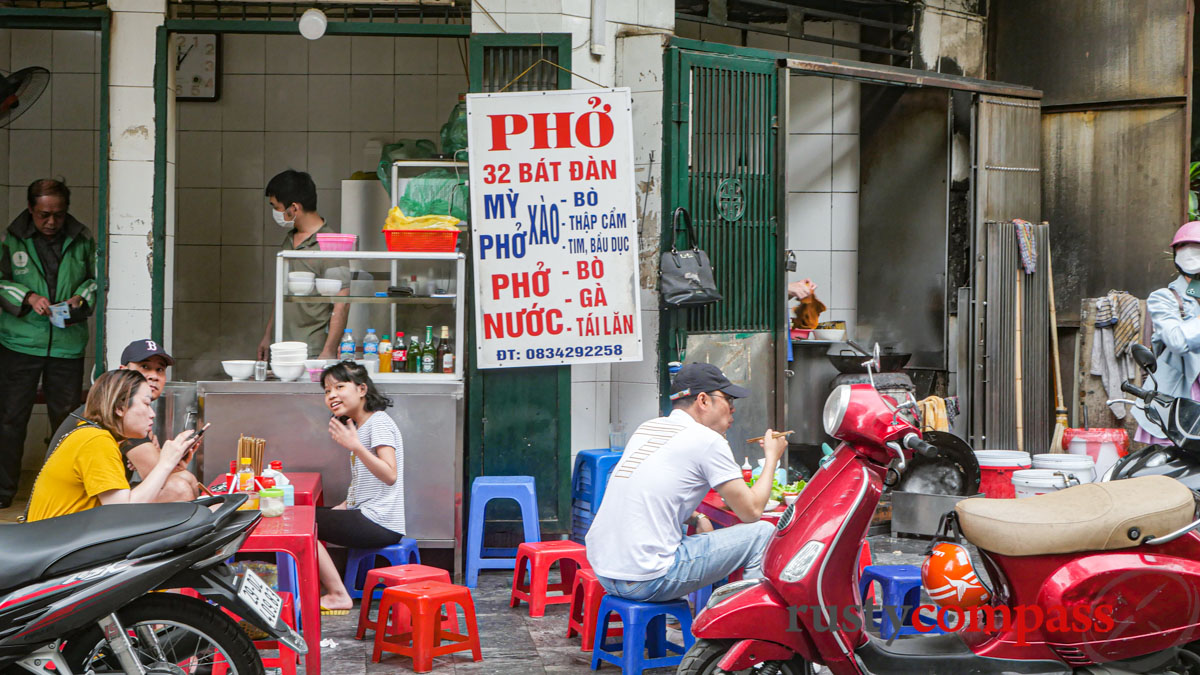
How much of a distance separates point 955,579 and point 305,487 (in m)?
3.26

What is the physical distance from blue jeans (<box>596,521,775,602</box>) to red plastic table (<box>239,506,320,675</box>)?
1.13 m

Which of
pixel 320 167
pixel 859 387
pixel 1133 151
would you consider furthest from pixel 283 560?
pixel 1133 151

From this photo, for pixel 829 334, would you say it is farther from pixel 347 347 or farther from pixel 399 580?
pixel 399 580

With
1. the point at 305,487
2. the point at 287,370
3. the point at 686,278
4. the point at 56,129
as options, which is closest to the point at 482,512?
the point at 305,487

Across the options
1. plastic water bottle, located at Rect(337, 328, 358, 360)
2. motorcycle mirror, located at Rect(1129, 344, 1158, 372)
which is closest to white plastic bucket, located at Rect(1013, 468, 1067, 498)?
motorcycle mirror, located at Rect(1129, 344, 1158, 372)

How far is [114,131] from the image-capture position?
6.91 metres

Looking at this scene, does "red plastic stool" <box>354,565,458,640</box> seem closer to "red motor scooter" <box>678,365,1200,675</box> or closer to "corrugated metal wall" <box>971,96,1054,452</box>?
"red motor scooter" <box>678,365,1200,675</box>

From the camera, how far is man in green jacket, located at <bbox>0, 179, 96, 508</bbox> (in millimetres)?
7371

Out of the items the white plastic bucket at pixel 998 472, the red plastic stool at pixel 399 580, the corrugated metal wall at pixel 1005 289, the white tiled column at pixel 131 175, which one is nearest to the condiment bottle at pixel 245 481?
the red plastic stool at pixel 399 580

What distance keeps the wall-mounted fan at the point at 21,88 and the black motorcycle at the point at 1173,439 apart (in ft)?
20.5

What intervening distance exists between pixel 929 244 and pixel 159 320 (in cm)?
561

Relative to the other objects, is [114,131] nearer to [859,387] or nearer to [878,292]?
[859,387]

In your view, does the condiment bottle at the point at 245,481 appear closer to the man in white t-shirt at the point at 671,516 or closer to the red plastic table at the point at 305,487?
the red plastic table at the point at 305,487

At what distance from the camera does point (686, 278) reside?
23.4 feet
